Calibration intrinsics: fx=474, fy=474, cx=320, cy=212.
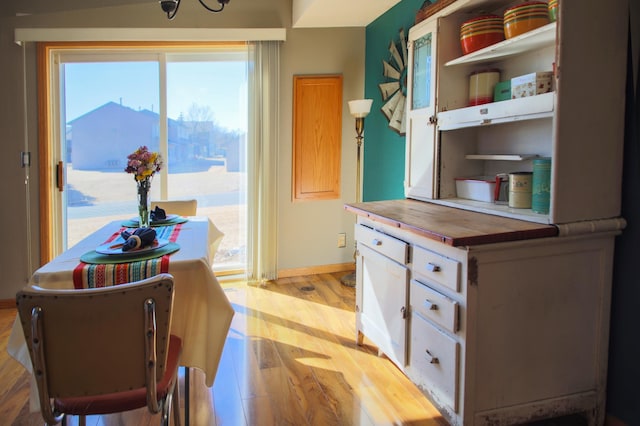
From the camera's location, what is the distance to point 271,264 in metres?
4.30

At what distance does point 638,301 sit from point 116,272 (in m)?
2.02

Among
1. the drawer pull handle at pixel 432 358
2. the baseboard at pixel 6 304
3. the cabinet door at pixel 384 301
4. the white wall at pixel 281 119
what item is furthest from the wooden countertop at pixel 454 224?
the baseboard at pixel 6 304

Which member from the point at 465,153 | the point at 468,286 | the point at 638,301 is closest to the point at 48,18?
the point at 465,153

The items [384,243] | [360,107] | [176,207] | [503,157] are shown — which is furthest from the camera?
[360,107]

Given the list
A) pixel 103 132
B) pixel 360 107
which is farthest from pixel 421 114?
pixel 103 132

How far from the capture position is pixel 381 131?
4.20 metres

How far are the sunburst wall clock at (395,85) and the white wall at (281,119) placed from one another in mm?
495

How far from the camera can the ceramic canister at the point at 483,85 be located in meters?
2.42

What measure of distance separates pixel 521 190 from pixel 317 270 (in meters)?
2.68

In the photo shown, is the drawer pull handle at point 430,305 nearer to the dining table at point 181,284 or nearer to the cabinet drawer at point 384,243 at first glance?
the cabinet drawer at point 384,243

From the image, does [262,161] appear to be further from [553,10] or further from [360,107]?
[553,10]

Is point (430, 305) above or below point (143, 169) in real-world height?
below

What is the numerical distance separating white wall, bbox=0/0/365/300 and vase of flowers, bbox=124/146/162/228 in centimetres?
197

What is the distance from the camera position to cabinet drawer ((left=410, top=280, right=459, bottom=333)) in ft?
6.04
